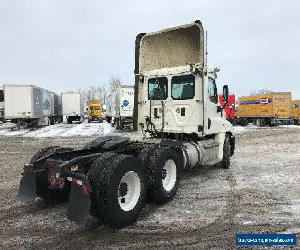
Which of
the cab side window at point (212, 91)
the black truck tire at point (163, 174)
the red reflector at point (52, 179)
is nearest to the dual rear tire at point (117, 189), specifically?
the black truck tire at point (163, 174)

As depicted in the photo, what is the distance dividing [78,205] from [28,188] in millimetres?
1437

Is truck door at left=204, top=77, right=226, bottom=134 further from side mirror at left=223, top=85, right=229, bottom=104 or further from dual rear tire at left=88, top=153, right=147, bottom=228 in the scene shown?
dual rear tire at left=88, top=153, right=147, bottom=228

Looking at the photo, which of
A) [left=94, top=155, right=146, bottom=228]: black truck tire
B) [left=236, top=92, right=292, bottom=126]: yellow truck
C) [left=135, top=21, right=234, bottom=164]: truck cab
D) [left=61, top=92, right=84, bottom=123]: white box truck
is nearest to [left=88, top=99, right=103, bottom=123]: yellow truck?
[left=61, top=92, right=84, bottom=123]: white box truck

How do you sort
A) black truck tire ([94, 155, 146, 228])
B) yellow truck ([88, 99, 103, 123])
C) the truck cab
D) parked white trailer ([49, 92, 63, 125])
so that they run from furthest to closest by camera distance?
1. yellow truck ([88, 99, 103, 123])
2. parked white trailer ([49, 92, 63, 125])
3. the truck cab
4. black truck tire ([94, 155, 146, 228])

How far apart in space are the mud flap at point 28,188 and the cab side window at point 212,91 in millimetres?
5484

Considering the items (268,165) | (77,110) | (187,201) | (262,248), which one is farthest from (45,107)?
(262,248)

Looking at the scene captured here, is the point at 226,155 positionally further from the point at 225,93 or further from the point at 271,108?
the point at 271,108

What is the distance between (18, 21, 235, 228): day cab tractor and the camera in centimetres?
514

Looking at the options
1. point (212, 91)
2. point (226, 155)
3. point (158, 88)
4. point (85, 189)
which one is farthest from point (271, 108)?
point (85, 189)

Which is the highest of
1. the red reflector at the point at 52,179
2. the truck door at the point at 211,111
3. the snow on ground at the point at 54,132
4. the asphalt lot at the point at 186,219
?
the truck door at the point at 211,111

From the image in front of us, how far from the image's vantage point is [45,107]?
34188mm

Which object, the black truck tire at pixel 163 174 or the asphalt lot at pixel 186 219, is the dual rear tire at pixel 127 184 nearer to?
the black truck tire at pixel 163 174

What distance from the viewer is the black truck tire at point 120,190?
503 cm

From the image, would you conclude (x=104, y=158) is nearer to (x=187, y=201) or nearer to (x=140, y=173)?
(x=140, y=173)
